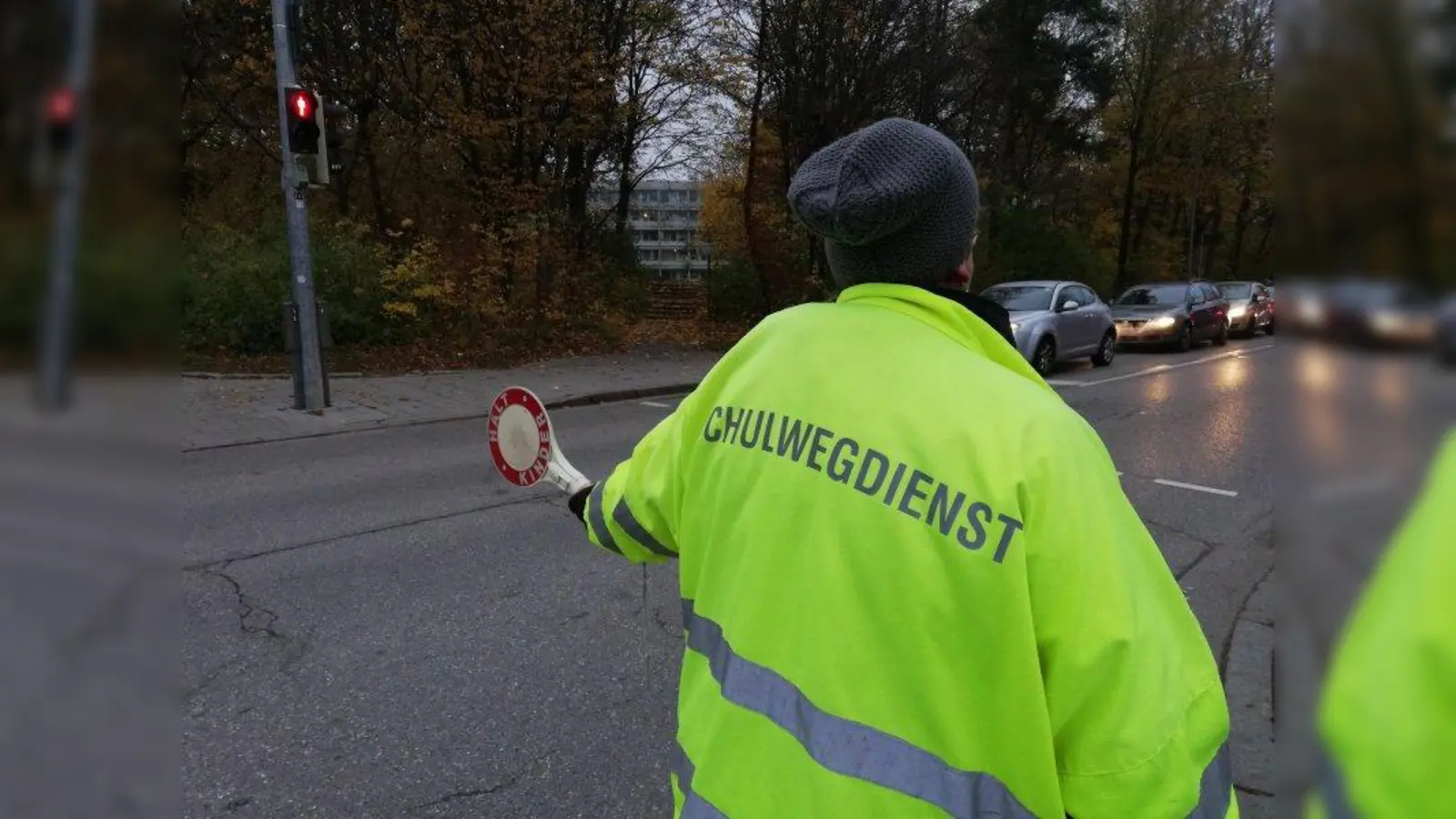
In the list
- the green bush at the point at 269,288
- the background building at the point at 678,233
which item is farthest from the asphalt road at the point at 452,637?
the background building at the point at 678,233

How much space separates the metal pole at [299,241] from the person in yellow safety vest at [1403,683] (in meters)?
11.4

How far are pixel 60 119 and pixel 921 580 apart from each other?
931 mm

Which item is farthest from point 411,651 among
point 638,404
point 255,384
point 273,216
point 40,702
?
point 273,216

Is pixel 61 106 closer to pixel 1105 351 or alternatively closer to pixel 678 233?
pixel 1105 351

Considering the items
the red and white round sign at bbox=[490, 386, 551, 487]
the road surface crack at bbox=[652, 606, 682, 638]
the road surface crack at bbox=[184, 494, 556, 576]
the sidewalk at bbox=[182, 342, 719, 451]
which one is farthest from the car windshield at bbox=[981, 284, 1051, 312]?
the red and white round sign at bbox=[490, 386, 551, 487]

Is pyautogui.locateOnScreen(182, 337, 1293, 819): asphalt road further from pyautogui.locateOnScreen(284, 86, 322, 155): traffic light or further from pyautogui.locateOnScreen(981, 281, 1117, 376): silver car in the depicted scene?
pyautogui.locateOnScreen(981, 281, 1117, 376): silver car

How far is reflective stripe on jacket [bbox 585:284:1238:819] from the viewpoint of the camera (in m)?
1.04

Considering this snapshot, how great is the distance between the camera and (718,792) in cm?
Answer: 125

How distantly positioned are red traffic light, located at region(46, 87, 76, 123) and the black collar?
0.95m

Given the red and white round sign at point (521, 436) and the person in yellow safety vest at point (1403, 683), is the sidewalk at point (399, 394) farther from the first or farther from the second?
the person in yellow safety vest at point (1403, 683)

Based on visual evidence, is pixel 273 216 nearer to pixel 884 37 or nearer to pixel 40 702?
pixel 884 37

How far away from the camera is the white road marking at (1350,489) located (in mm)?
477

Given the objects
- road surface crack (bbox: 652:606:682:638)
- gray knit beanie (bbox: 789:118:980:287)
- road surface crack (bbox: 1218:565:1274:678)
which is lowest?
road surface crack (bbox: 652:606:682:638)

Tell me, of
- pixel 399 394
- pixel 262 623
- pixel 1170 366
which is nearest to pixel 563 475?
pixel 262 623
